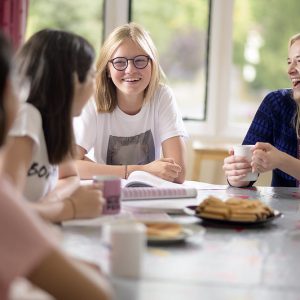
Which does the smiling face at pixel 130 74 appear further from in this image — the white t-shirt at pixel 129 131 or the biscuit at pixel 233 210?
the biscuit at pixel 233 210

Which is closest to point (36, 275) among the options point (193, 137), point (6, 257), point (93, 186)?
point (6, 257)

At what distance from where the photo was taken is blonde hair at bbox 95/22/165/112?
112 inches

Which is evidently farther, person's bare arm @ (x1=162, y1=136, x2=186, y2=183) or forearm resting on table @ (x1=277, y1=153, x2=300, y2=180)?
person's bare arm @ (x1=162, y1=136, x2=186, y2=183)

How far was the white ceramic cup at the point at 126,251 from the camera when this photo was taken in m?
1.26

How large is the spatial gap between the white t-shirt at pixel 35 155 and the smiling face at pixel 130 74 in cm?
96

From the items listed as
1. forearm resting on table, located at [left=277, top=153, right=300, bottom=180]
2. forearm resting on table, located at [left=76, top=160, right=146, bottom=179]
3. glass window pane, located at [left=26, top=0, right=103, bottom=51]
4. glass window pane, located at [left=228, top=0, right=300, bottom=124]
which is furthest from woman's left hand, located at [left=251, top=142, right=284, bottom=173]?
glass window pane, located at [left=26, top=0, right=103, bottom=51]

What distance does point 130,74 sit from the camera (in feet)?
9.18

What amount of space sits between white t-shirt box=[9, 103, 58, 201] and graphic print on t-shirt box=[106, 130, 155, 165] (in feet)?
3.08

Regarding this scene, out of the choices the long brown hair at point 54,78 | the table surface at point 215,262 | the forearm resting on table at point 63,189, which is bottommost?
the table surface at point 215,262

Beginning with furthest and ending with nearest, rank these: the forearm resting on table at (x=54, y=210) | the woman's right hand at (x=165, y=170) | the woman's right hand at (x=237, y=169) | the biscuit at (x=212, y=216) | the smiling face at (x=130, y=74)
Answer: the smiling face at (x=130, y=74) < the woman's right hand at (x=165, y=170) < the woman's right hand at (x=237, y=169) < the biscuit at (x=212, y=216) < the forearm resting on table at (x=54, y=210)

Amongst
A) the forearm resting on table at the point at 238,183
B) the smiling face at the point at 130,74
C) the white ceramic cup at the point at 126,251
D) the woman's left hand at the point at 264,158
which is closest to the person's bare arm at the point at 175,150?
the smiling face at the point at 130,74

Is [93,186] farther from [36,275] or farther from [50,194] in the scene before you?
[36,275]

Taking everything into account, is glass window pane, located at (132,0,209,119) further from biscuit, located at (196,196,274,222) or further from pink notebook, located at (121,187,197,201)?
biscuit, located at (196,196,274,222)

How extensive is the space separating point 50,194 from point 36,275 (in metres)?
0.87
